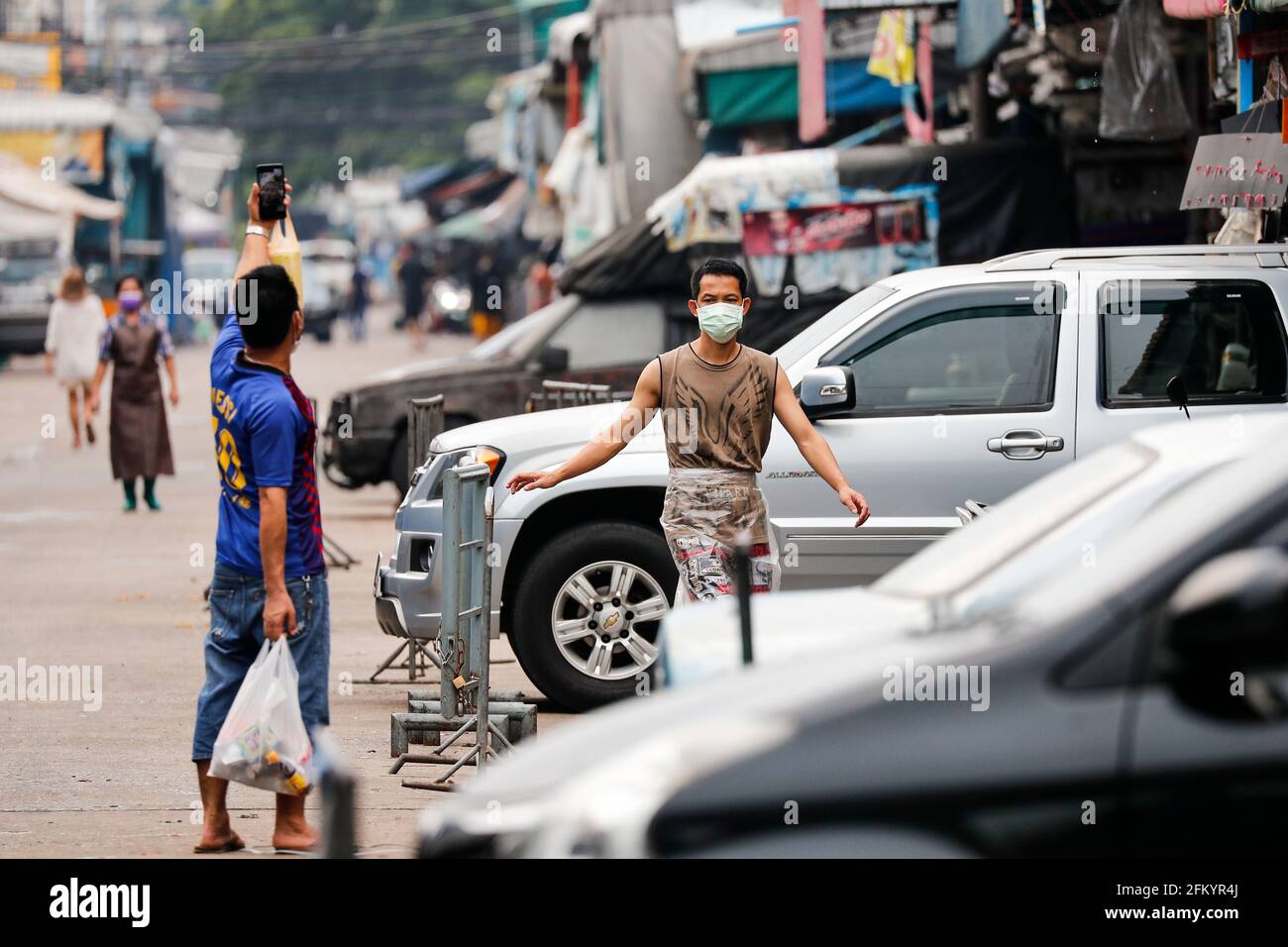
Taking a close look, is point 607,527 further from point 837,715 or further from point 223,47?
point 223,47

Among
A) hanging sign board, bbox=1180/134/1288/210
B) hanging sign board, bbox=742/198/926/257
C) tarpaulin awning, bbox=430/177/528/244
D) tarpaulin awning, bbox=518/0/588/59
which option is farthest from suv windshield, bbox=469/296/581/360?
tarpaulin awning, bbox=430/177/528/244

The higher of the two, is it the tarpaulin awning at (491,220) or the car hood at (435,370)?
the tarpaulin awning at (491,220)

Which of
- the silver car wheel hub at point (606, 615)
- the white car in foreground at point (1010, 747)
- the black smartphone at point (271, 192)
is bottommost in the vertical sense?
the silver car wheel hub at point (606, 615)

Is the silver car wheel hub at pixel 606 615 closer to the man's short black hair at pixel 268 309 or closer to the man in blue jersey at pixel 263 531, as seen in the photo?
the man in blue jersey at pixel 263 531

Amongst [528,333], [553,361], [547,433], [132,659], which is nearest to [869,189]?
[553,361]

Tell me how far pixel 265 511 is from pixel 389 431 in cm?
973

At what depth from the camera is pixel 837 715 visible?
348 centimetres

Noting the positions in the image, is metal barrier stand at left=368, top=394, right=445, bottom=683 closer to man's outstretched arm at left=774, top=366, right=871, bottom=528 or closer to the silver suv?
the silver suv

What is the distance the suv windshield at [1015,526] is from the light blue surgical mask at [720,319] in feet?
7.51

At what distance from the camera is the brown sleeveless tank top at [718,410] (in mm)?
6980

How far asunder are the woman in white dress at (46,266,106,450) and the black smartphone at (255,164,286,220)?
1543 cm

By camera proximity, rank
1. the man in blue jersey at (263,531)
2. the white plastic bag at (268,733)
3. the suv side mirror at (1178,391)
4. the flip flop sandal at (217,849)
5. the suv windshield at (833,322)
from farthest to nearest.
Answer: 1. the suv windshield at (833,322)
2. the suv side mirror at (1178,391)
3. the flip flop sandal at (217,849)
4. the man in blue jersey at (263,531)
5. the white plastic bag at (268,733)

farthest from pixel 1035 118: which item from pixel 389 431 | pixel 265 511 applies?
pixel 265 511

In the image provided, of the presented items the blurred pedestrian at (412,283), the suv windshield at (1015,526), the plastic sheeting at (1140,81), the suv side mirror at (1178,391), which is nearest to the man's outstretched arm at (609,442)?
the suv side mirror at (1178,391)
